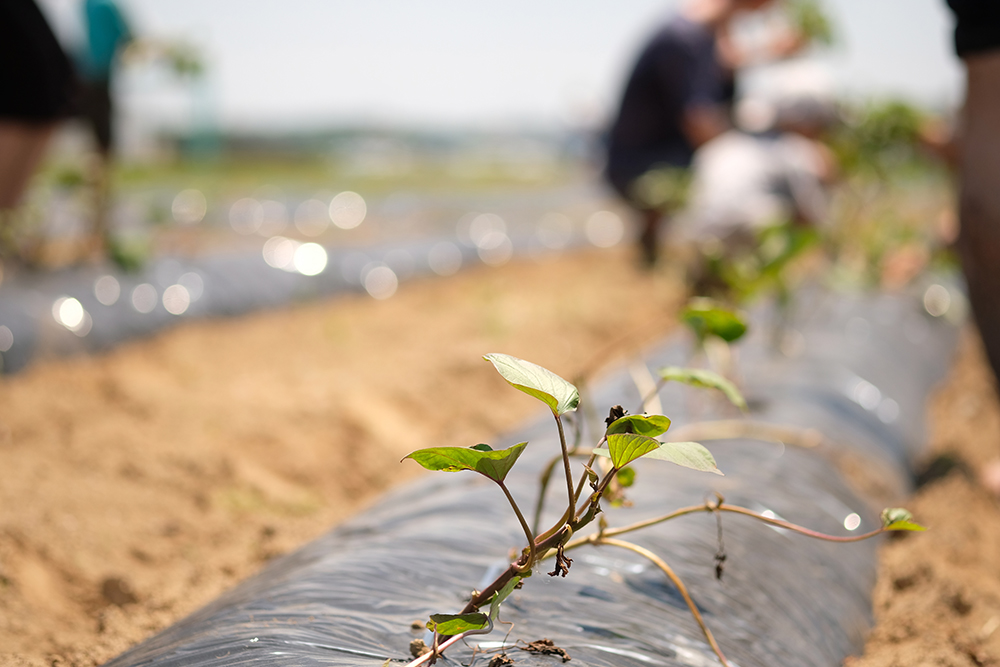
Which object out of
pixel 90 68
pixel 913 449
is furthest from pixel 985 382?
pixel 90 68

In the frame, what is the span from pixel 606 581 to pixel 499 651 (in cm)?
19

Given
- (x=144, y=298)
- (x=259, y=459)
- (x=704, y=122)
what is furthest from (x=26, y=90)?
(x=704, y=122)

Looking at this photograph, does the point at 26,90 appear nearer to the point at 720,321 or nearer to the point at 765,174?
the point at 720,321

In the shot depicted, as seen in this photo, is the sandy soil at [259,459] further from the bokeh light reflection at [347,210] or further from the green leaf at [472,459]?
the bokeh light reflection at [347,210]

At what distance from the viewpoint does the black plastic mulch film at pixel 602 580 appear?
2.39ft

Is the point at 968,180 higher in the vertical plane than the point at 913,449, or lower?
higher

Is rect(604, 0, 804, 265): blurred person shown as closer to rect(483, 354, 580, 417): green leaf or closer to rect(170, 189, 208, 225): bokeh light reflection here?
rect(483, 354, 580, 417): green leaf

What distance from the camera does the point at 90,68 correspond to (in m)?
3.31

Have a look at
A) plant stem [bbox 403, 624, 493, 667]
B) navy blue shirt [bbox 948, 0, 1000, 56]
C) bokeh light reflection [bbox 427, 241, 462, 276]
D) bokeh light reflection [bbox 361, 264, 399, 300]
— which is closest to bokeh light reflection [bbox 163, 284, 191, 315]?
bokeh light reflection [bbox 361, 264, 399, 300]

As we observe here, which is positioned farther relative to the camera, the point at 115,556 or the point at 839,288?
the point at 839,288

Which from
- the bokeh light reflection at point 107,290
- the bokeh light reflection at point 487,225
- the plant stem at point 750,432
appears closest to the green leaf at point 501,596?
the plant stem at point 750,432

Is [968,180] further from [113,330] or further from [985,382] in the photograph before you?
[113,330]

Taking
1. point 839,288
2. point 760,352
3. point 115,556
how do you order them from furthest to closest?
point 839,288 → point 760,352 → point 115,556

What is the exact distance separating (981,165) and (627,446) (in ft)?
3.22
